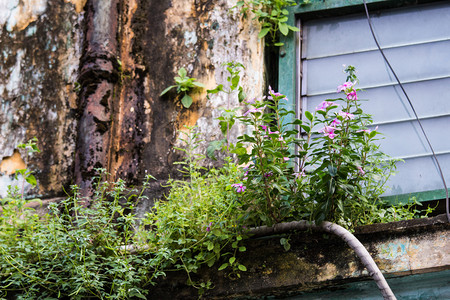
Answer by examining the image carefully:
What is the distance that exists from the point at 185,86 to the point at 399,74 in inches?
54.7

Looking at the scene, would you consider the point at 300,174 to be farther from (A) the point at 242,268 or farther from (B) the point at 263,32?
(B) the point at 263,32

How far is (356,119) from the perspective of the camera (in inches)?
147

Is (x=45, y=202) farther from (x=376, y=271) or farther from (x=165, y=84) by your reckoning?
(x=376, y=271)

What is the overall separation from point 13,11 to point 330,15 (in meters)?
2.33

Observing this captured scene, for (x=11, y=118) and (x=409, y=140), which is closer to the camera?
(x=409, y=140)

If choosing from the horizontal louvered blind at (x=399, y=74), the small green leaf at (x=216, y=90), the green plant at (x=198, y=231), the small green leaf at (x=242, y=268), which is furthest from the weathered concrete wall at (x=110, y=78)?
the small green leaf at (x=242, y=268)

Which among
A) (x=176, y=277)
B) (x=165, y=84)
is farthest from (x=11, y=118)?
(x=176, y=277)

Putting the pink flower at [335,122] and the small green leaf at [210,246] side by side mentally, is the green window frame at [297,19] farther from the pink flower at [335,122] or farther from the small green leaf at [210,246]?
the small green leaf at [210,246]

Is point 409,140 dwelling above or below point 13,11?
below

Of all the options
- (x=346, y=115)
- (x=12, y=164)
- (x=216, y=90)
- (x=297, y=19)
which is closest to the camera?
(x=346, y=115)

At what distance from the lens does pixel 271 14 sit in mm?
4695

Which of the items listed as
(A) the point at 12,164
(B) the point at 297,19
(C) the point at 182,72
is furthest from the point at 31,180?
(B) the point at 297,19

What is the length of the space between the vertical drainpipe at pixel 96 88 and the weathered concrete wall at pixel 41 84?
16 centimetres

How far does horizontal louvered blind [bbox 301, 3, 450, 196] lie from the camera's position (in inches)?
164
